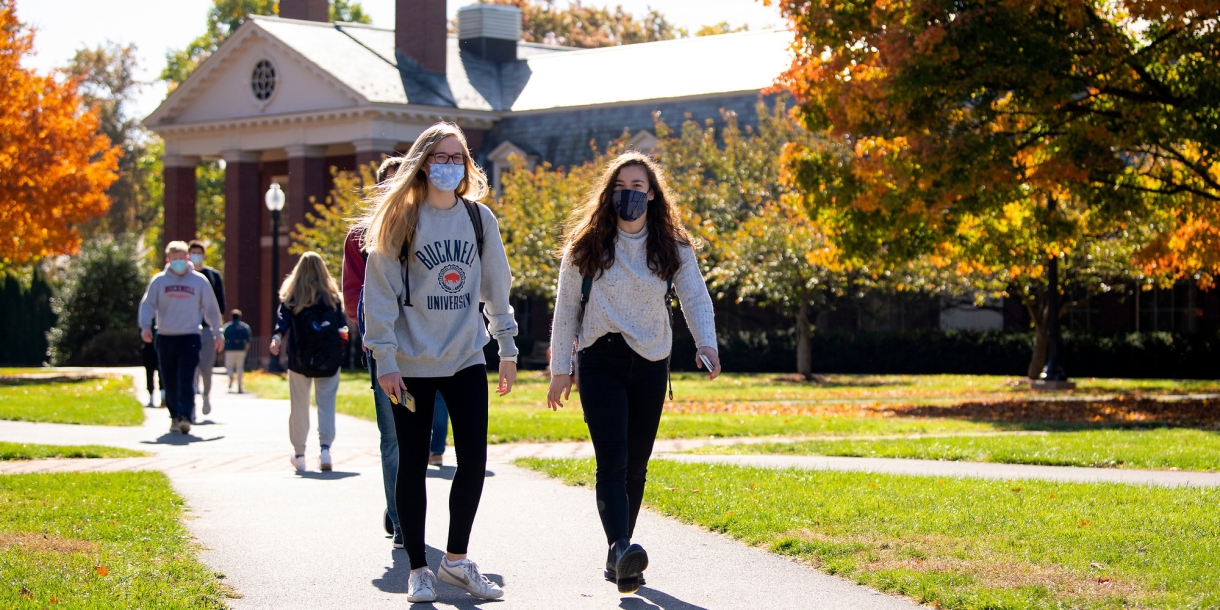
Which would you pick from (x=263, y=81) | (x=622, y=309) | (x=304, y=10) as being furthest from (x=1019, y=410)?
(x=304, y=10)

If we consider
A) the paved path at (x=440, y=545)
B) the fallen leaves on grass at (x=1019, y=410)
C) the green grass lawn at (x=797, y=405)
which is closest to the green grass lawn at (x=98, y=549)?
the paved path at (x=440, y=545)

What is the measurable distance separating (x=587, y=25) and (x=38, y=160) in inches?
1383

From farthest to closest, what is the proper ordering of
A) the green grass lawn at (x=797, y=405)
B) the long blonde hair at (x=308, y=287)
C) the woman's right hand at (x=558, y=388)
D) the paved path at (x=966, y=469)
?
the green grass lawn at (x=797, y=405)
the long blonde hair at (x=308, y=287)
the paved path at (x=966, y=469)
the woman's right hand at (x=558, y=388)

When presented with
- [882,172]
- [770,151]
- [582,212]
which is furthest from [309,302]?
[770,151]

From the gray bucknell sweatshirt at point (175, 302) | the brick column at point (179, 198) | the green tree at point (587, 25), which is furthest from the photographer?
the green tree at point (587, 25)

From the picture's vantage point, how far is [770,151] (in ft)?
110

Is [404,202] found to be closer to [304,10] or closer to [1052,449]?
[1052,449]

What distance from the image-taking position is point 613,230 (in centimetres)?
623

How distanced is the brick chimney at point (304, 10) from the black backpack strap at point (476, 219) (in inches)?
1661

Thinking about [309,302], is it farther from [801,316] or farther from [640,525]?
[801,316]

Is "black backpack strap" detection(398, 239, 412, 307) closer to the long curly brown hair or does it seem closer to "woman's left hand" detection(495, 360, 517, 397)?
"woman's left hand" detection(495, 360, 517, 397)

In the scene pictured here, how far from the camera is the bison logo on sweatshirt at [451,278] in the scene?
5.83 meters

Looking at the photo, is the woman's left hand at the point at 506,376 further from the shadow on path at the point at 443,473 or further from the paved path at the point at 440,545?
the shadow on path at the point at 443,473

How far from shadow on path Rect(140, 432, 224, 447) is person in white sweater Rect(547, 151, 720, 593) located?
7.65 meters
